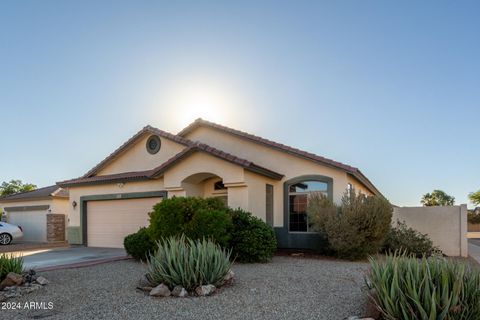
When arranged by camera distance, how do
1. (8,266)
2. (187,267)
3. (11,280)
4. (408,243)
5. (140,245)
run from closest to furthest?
(187,267), (11,280), (8,266), (140,245), (408,243)

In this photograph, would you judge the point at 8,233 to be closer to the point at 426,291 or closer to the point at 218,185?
the point at 218,185

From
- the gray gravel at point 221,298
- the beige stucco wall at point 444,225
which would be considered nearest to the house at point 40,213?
the gray gravel at point 221,298

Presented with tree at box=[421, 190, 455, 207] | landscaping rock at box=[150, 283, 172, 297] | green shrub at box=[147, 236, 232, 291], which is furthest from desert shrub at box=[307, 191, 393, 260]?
tree at box=[421, 190, 455, 207]

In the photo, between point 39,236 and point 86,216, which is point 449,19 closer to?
point 86,216

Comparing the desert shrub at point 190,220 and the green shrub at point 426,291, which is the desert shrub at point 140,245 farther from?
the green shrub at point 426,291

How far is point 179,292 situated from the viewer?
7688 millimetres

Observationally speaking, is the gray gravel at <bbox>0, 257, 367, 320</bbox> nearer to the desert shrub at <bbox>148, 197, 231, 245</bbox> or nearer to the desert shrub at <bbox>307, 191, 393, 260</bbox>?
the desert shrub at <bbox>148, 197, 231, 245</bbox>

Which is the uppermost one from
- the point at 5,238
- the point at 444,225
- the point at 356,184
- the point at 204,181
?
the point at 204,181

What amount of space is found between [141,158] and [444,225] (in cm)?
1548

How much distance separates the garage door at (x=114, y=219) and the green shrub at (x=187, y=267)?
978cm

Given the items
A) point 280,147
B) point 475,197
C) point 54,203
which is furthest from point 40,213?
point 475,197

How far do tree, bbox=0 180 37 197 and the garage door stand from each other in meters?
31.0

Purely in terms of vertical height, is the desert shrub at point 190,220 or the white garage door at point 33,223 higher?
the desert shrub at point 190,220

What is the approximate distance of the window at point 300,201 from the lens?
16.2m
